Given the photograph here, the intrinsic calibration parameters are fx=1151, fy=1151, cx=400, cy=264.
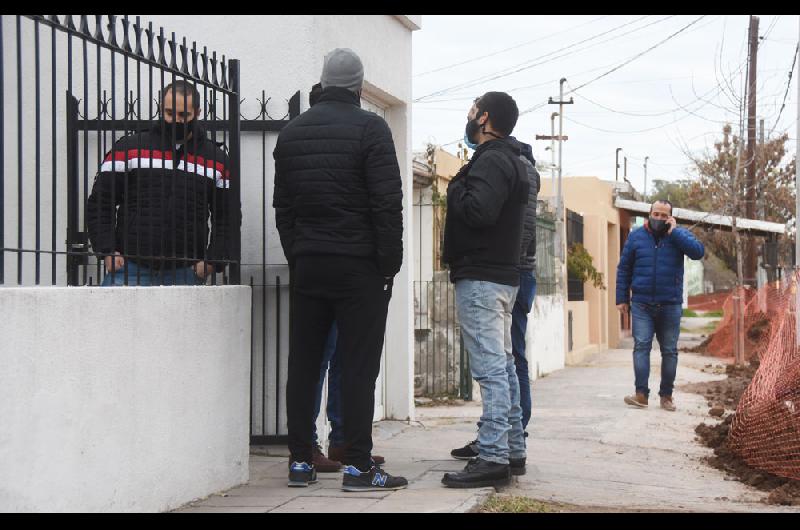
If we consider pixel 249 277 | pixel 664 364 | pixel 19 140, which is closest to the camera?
pixel 19 140

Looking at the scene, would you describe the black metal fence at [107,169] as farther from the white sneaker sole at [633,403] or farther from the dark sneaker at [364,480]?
the white sneaker sole at [633,403]

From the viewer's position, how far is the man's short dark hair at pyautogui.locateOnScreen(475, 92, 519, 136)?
627cm

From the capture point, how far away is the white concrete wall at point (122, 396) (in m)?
4.42

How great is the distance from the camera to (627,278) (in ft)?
36.0

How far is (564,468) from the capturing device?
23.9 ft

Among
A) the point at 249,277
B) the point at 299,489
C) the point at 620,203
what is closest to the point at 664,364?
the point at 249,277

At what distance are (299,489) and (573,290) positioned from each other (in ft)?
50.7

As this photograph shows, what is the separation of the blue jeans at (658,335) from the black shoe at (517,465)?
4273 mm

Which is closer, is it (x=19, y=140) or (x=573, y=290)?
(x=19, y=140)

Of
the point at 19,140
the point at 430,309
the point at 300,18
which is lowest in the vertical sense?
the point at 430,309

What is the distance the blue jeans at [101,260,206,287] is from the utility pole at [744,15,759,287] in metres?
19.2

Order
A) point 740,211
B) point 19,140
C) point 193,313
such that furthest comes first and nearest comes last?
point 740,211, point 193,313, point 19,140

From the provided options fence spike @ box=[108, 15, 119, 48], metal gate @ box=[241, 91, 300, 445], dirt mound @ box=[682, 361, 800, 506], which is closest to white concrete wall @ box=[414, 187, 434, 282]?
dirt mound @ box=[682, 361, 800, 506]
